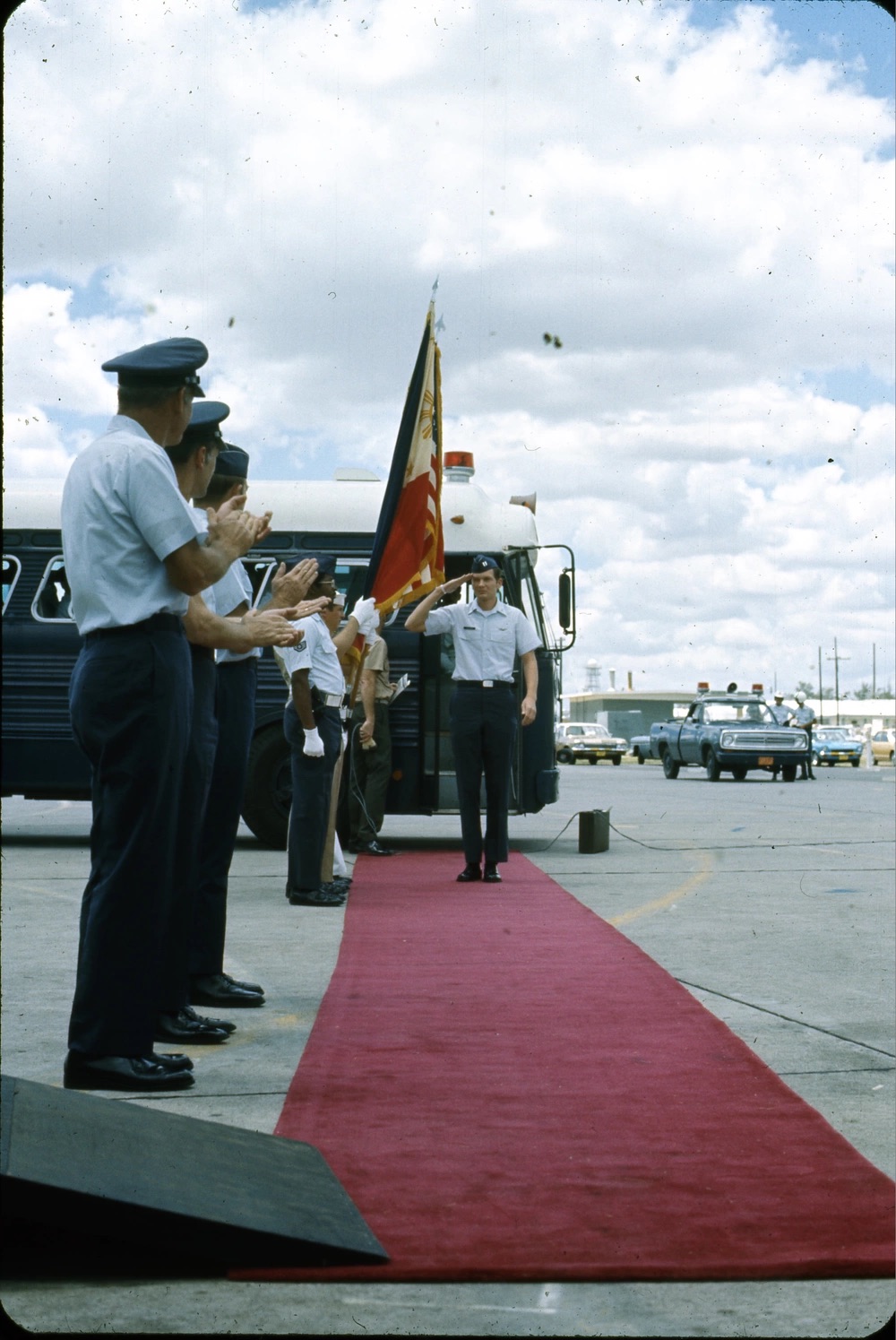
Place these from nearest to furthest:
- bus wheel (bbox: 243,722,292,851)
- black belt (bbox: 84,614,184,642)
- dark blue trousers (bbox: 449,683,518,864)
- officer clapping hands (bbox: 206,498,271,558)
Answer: black belt (bbox: 84,614,184,642), officer clapping hands (bbox: 206,498,271,558), dark blue trousers (bbox: 449,683,518,864), bus wheel (bbox: 243,722,292,851)

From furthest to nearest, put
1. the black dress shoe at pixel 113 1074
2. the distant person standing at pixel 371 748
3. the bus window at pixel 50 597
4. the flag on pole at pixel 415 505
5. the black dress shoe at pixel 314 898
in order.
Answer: the bus window at pixel 50 597 → the distant person standing at pixel 371 748 → the flag on pole at pixel 415 505 → the black dress shoe at pixel 314 898 → the black dress shoe at pixel 113 1074

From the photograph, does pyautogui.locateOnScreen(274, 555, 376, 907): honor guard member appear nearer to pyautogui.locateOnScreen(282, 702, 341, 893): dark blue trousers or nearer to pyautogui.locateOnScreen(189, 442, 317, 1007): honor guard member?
pyautogui.locateOnScreen(282, 702, 341, 893): dark blue trousers

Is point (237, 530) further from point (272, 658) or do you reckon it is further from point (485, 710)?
point (272, 658)

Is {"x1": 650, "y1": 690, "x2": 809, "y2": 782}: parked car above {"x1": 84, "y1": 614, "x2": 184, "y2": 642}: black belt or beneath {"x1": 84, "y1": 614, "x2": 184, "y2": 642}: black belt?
beneath

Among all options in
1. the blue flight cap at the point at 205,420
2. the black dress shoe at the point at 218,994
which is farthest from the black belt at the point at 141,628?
the black dress shoe at the point at 218,994

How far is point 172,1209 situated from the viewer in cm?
280

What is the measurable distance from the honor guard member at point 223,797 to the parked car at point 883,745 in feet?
197

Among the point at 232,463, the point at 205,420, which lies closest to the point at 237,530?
the point at 205,420

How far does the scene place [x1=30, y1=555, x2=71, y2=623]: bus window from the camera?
12922 millimetres

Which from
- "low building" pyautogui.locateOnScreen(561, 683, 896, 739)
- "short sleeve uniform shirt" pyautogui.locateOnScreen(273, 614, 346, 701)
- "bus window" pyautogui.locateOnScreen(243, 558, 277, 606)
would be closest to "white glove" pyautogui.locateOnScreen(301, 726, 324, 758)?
"short sleeve uniform shirt" pyautogui.locateOnScreen(273, 614, 346, 701)

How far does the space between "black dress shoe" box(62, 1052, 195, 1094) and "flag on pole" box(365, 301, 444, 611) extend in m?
6.61

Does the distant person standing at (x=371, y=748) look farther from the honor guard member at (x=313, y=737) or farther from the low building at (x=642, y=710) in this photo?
the low building at (x=642, y=710)

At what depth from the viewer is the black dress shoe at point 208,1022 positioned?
5008 mm

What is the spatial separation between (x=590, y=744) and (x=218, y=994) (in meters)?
50.2
